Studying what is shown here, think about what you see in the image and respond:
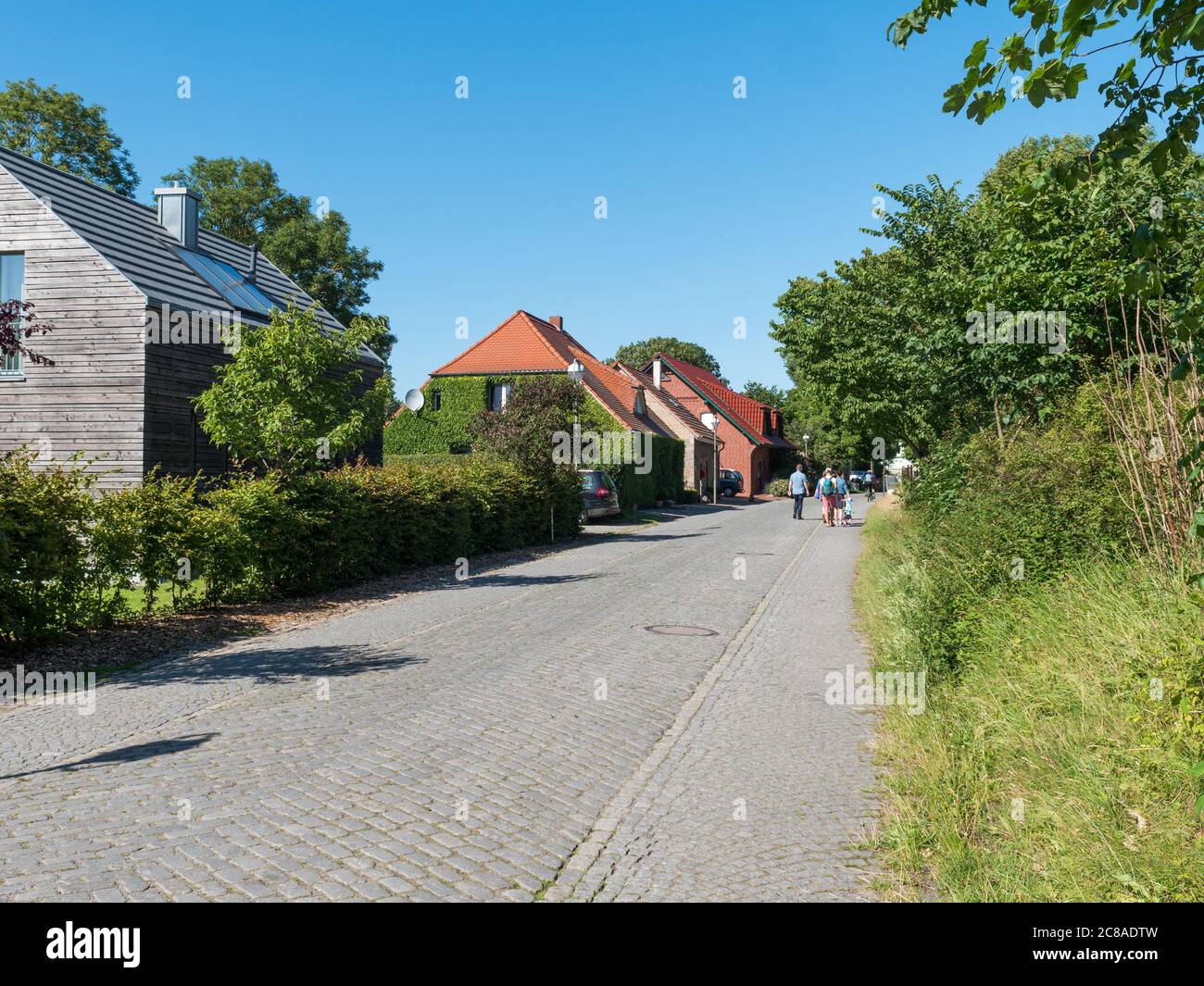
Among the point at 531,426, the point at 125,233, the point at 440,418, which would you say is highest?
the point at 125,233

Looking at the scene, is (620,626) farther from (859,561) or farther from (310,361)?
(859,561)

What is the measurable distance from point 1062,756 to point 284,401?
38.3ft

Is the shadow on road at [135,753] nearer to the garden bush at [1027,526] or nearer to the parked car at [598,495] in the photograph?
the garden bush at [1027,526]

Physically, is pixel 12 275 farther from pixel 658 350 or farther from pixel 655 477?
pixel 658 350

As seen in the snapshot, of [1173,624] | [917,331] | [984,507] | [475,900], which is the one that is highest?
[917,331]

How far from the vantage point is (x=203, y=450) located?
63.5 ft

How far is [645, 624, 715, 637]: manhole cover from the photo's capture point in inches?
447

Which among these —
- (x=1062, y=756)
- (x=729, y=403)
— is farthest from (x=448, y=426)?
(x=1062, y=756)

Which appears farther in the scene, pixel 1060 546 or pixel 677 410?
pixel 677 410

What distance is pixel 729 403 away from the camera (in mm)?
68750

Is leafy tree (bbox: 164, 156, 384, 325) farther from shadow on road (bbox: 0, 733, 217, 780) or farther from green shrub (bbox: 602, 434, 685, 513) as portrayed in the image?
shadow on road (bbox: 0, 733, 217, 780)

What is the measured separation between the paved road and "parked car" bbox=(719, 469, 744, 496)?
48.6m
